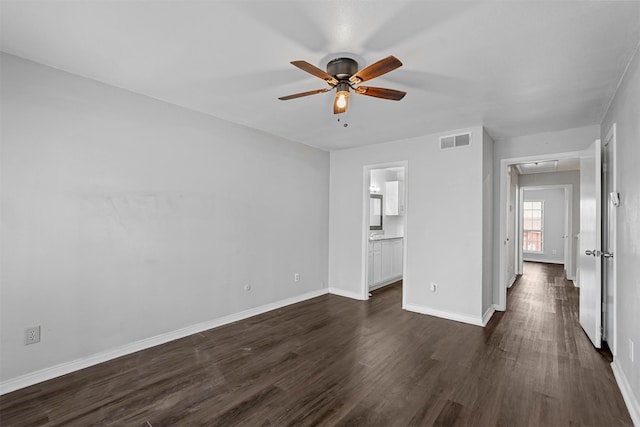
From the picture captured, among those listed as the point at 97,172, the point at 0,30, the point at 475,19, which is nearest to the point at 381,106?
the point at 475,19

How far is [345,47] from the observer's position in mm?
2113

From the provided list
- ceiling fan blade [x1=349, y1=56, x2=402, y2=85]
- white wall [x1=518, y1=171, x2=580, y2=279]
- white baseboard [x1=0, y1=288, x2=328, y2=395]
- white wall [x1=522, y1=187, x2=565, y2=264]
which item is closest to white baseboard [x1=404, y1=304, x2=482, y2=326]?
white baseboard [x1=0, y1=288, x2=328, y2=395]

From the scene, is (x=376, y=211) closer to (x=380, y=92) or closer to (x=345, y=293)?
(x=345, y=293)

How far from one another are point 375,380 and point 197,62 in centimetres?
300

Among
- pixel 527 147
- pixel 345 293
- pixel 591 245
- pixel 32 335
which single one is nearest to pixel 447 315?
pixel 345 293

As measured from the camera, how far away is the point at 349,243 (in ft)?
16.9

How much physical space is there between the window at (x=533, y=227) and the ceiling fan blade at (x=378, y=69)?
31.5ft

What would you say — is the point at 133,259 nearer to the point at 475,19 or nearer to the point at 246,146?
the point at 246,146

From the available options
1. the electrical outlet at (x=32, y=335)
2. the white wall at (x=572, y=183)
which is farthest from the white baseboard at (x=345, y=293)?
the white wall at (x=572, y=183)

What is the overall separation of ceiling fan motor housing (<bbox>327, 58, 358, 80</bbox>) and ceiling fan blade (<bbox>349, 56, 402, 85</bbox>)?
0.05 metres

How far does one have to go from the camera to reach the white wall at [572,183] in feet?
21.6

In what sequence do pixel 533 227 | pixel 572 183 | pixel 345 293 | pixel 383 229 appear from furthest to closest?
pixel 533 227, pixel 572 183, pixel 383 229, pixel 345 293

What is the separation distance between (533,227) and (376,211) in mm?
6361

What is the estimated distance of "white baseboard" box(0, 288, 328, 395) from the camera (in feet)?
7.69
